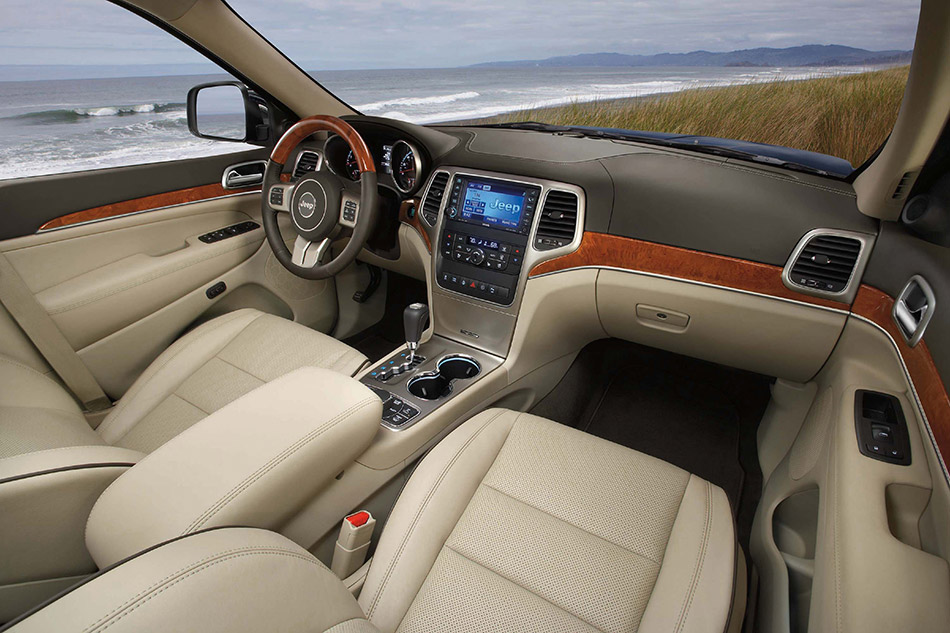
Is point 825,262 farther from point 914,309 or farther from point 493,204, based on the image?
point 493,204

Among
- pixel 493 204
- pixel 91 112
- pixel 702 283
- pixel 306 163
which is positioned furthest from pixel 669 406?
pixel 91 112

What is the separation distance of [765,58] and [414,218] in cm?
126

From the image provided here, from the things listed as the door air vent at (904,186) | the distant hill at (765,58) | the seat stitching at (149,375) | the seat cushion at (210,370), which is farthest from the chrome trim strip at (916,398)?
the seat stitching at (149,375)

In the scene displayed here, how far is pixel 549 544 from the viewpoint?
3.77 feet

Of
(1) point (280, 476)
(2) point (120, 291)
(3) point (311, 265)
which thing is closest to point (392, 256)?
(3) point (311, 265)

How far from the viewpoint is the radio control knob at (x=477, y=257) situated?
6.27ft

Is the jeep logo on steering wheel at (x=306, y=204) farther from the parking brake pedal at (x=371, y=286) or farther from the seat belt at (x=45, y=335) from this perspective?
the seat belt at (x=45, y=335)

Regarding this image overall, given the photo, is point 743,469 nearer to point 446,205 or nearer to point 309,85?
point 446,205

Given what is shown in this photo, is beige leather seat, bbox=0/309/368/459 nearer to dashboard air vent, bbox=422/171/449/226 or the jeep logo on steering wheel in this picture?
the jeep logo on steering wheel

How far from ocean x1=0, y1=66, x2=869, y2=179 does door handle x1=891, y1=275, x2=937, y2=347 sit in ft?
2.78

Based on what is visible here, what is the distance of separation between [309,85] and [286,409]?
5.60ft

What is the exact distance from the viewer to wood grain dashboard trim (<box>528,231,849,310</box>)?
1.50 meters

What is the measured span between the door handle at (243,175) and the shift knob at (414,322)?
1.05 meters

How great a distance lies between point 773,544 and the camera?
1.36 metres
